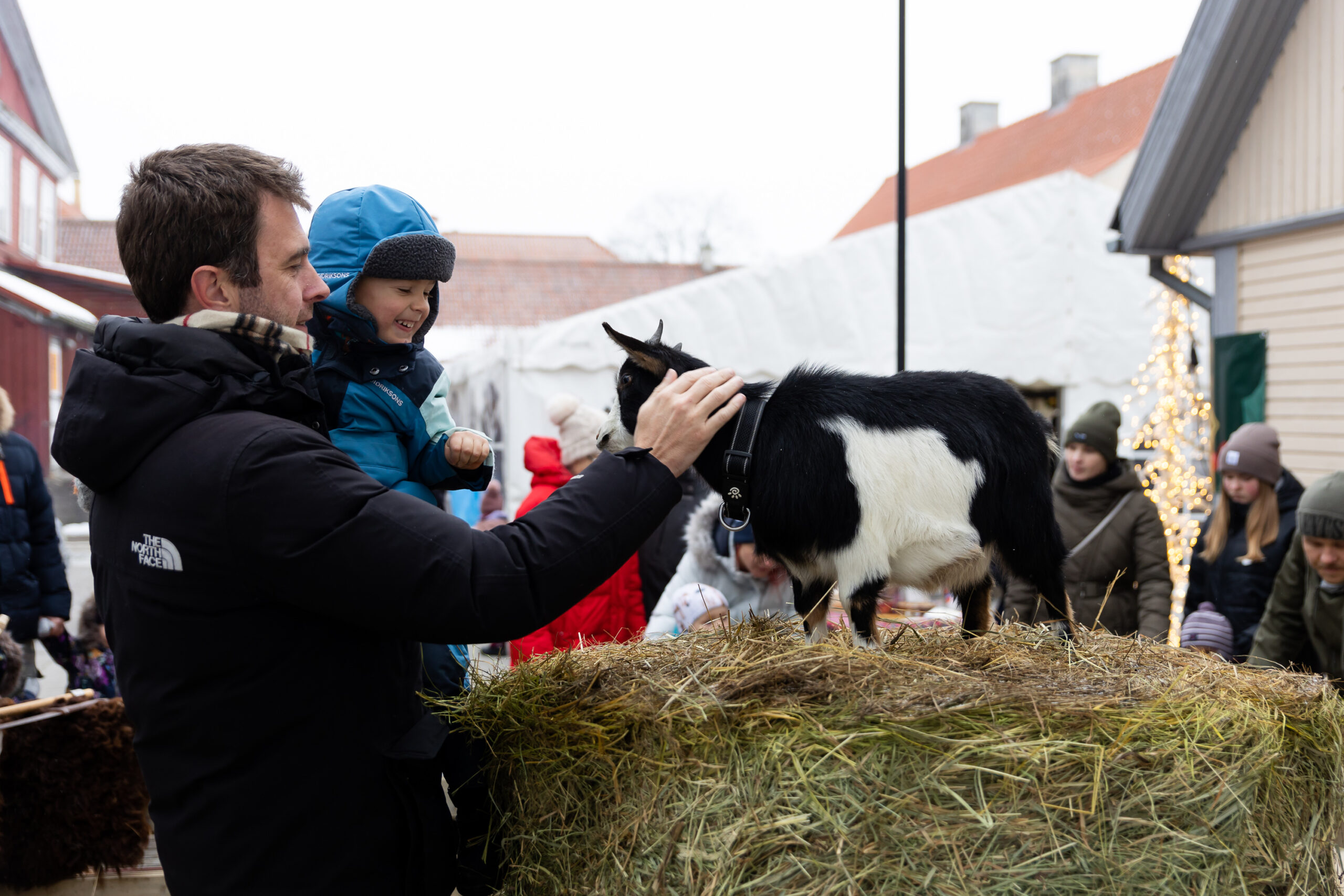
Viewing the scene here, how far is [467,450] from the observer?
2018 mm

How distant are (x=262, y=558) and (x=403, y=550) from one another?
7.4 inches

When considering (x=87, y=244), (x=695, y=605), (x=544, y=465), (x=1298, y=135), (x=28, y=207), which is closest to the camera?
(x=695, y=605)

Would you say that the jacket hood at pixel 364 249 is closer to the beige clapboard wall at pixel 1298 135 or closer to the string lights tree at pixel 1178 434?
the beige clapboard wall at pixel 1298 135

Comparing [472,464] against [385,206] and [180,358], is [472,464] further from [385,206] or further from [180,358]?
[180,358]

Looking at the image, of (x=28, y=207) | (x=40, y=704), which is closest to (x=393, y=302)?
(x=40, y=704)

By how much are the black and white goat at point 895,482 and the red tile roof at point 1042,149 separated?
836 inches

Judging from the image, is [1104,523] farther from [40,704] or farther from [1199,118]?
[40,704]

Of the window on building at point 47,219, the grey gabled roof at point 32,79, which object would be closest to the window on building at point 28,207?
the window on building at point 47,219

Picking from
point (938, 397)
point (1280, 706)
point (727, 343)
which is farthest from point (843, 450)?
point (727, 343)

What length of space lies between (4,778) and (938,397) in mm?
3287

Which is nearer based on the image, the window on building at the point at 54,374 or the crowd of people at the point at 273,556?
the crowd of people at the point at 273,556

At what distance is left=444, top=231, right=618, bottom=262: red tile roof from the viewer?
39.0 meters

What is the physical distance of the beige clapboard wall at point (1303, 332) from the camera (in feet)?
19.9

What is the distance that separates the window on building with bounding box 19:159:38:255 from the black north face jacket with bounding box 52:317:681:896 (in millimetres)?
20454
